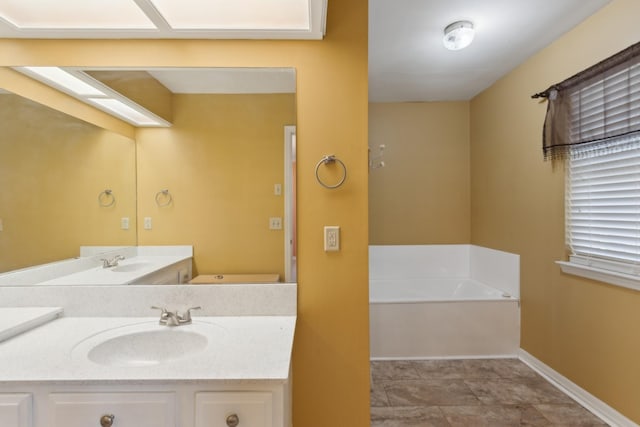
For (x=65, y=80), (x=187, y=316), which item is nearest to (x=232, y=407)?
(x=187, y=316)

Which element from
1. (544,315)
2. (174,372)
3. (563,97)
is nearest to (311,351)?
(174,372)

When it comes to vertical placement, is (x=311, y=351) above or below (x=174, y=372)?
below

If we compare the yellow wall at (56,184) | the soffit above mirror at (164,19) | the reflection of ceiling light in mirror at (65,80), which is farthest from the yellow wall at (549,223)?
the reflection of ceiling light in mirror at (65,80)

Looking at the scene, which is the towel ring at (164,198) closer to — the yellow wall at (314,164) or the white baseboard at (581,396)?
the yellow wall at (314,164)

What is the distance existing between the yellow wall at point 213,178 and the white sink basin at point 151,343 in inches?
12.6

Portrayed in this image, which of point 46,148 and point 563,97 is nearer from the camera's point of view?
point 46,148

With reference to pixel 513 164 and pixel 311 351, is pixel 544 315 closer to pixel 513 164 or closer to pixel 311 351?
pixel 513 164

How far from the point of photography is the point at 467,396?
7.50 ft

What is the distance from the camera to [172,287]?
5.01ft

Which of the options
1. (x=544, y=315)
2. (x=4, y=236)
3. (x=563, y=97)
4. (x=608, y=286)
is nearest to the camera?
(x=4, y=236)

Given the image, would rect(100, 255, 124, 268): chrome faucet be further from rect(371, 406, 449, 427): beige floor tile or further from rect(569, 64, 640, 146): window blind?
rect(569, 64, 640, 146): window blind

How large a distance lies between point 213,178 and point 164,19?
2.28 feet

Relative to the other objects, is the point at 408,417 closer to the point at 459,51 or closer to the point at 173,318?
the point at 173,318

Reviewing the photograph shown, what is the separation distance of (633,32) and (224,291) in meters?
2.63
